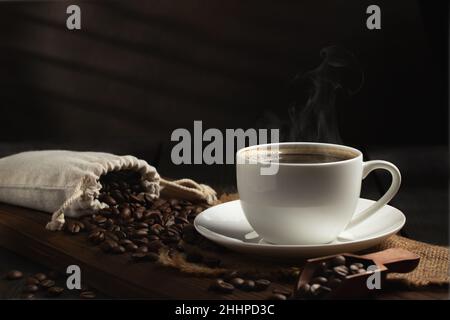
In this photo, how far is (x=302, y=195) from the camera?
1.27 metres

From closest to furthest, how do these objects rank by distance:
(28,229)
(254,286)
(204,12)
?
(254,286) → (28,229) → (204,12)

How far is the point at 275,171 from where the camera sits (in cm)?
126

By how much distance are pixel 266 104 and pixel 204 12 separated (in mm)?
472

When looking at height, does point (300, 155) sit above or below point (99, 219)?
above

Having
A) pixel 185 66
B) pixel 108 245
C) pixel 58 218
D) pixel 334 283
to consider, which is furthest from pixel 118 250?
pixel 185 66

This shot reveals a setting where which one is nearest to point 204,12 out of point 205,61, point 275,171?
point 205,61

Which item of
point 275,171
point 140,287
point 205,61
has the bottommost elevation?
point 140,287

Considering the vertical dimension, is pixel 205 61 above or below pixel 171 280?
above

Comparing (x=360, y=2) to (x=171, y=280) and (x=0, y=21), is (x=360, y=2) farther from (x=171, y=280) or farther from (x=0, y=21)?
(x=171, y=280)

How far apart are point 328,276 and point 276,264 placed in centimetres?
15

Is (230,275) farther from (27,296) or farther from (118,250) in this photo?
(27,296)

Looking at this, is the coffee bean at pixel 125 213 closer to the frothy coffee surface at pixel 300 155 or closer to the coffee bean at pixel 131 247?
the coffee bean at pixel 131 247

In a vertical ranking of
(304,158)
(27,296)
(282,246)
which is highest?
(304,158)

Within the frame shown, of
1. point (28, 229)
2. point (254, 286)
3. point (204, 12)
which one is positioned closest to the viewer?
point (254, 286)
